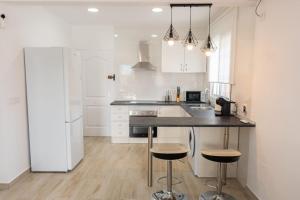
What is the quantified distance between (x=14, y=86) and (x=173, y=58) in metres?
3.21

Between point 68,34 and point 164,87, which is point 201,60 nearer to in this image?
point 164,87

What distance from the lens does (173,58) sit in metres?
5.16

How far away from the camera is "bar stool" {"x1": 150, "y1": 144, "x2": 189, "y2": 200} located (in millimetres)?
2572

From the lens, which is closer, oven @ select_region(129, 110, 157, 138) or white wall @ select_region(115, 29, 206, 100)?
oven @ select_region(129, 110, 157, 138)

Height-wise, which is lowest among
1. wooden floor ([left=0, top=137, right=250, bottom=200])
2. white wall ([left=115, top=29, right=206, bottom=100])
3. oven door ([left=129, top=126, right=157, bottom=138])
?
wooden floor ([left=0, top=137, right=250, bottom=200])

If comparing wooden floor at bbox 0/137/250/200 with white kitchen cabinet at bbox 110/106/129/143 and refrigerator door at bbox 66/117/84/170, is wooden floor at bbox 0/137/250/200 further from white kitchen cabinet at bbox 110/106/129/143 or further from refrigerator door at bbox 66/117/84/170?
white kitchen cabinet at bbox 110/106/129/143

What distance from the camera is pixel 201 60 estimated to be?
521cm

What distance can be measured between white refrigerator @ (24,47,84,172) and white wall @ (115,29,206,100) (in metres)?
1.92

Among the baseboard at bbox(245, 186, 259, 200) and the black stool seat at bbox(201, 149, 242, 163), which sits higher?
the black stool seat at bbox(201, 149, 242, 163)

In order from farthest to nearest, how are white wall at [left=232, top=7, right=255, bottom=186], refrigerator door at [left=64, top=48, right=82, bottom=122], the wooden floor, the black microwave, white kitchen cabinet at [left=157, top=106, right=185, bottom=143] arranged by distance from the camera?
the black microwave < white kitchen cabinet at [left=157, top=106, right=185, bottom=143] < refrigerator door at [left=64, top=48, right=82, bottom=122] < white wall at [left=232, top=7, right=255, bottom=186] < the wooden floor

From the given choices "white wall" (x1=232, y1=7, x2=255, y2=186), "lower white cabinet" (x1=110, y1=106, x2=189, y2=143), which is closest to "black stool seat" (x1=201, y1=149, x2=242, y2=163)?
"white wall" (x1=232, y1=7, x2=255, y2=186)

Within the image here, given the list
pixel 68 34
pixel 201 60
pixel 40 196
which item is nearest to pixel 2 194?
pixel 40 196

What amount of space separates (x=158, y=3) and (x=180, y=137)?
10.1ft

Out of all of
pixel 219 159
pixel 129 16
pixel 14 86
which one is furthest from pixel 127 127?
pixel 219 159
